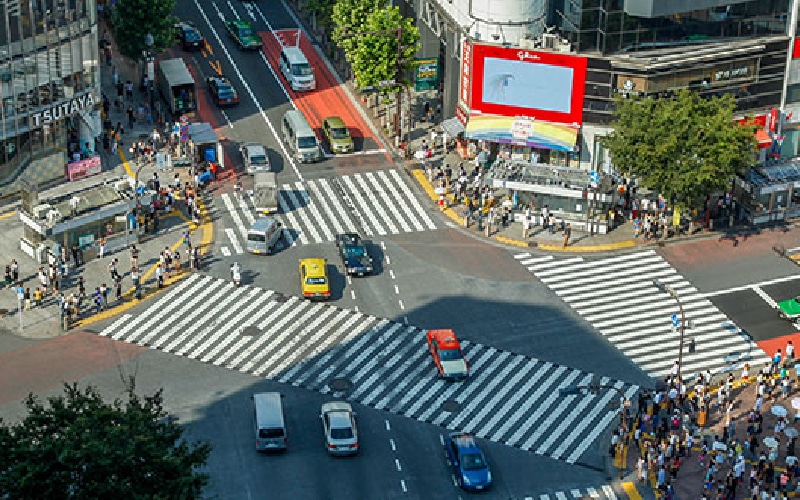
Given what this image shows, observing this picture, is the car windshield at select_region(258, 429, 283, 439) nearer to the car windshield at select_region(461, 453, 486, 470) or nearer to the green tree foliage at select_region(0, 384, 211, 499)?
the car windshield at select_region(461, 453, 486, 470)

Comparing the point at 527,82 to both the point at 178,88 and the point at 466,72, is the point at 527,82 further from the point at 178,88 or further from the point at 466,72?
the point at 178,88

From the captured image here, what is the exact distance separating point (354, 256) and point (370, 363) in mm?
11212

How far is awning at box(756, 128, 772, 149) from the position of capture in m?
111

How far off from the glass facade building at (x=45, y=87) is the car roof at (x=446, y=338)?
33655 mm

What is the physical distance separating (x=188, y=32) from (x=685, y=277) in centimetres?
5587

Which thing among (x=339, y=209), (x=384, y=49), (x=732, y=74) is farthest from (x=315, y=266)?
(x=732, y=74)

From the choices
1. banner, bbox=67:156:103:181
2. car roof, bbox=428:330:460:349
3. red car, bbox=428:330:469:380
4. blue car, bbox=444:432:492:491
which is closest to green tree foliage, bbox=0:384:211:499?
blue car, bbox=444:432:492:491

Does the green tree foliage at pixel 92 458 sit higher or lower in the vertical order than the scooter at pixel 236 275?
higher

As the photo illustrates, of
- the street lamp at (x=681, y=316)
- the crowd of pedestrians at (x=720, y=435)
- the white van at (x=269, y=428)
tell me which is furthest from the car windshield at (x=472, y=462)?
the street lamp at (x=681, y=316)

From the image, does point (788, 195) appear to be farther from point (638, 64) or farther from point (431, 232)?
point (431, 232)

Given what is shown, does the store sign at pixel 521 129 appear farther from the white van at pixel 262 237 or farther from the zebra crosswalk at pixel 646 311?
the white van at pixel 262 237

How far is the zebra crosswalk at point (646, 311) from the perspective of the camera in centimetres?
9388

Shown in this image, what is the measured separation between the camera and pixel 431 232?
10719cm

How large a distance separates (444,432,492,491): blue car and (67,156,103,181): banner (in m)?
43.8
